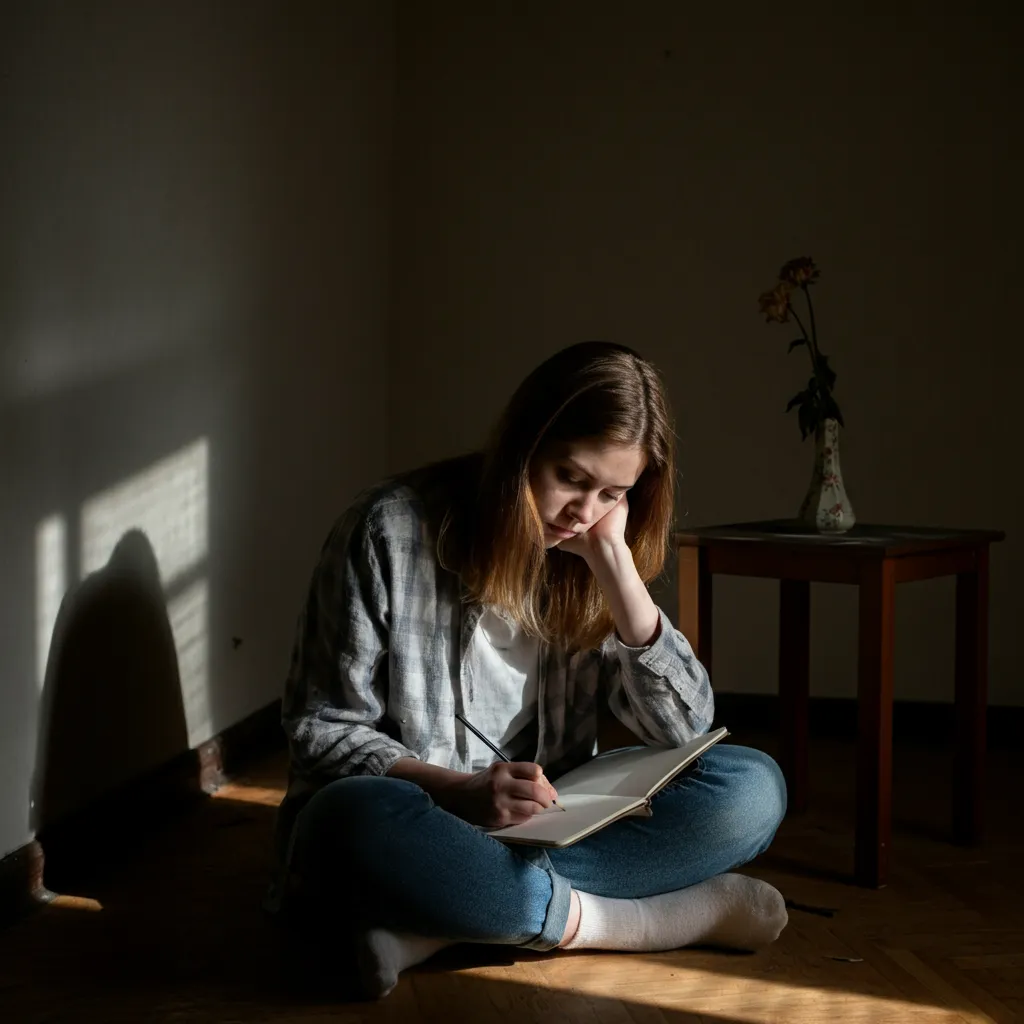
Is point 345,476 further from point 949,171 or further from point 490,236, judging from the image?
point 949,171

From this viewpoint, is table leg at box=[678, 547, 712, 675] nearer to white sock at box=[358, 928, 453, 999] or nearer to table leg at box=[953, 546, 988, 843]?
table leg at box=[953, 546, 988, 843]

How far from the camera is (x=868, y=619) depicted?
6.17 feet

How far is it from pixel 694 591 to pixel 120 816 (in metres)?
0.94

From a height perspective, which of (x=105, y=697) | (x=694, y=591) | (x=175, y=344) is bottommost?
(x=105, y=697)

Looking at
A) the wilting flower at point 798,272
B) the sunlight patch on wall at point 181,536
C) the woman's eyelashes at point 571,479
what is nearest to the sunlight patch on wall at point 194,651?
the sunlight patch on wall at point 181,536

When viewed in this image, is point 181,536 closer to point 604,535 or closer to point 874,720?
point 604,535

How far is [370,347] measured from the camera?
3086 millimetres

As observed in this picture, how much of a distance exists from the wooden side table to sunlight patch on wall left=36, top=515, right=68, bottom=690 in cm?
93

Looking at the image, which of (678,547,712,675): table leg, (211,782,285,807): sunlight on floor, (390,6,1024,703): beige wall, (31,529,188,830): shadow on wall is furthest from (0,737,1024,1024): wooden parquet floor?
(390,6,1024,703): beige wall

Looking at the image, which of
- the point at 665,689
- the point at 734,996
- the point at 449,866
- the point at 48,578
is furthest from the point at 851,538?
the point at 48,578

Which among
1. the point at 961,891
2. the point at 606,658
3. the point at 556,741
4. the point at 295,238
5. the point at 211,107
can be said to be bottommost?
the point at 961,891

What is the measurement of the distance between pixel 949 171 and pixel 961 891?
171 cm

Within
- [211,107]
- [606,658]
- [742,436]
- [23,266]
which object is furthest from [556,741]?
[742,436]

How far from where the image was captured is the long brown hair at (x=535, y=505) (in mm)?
1497
